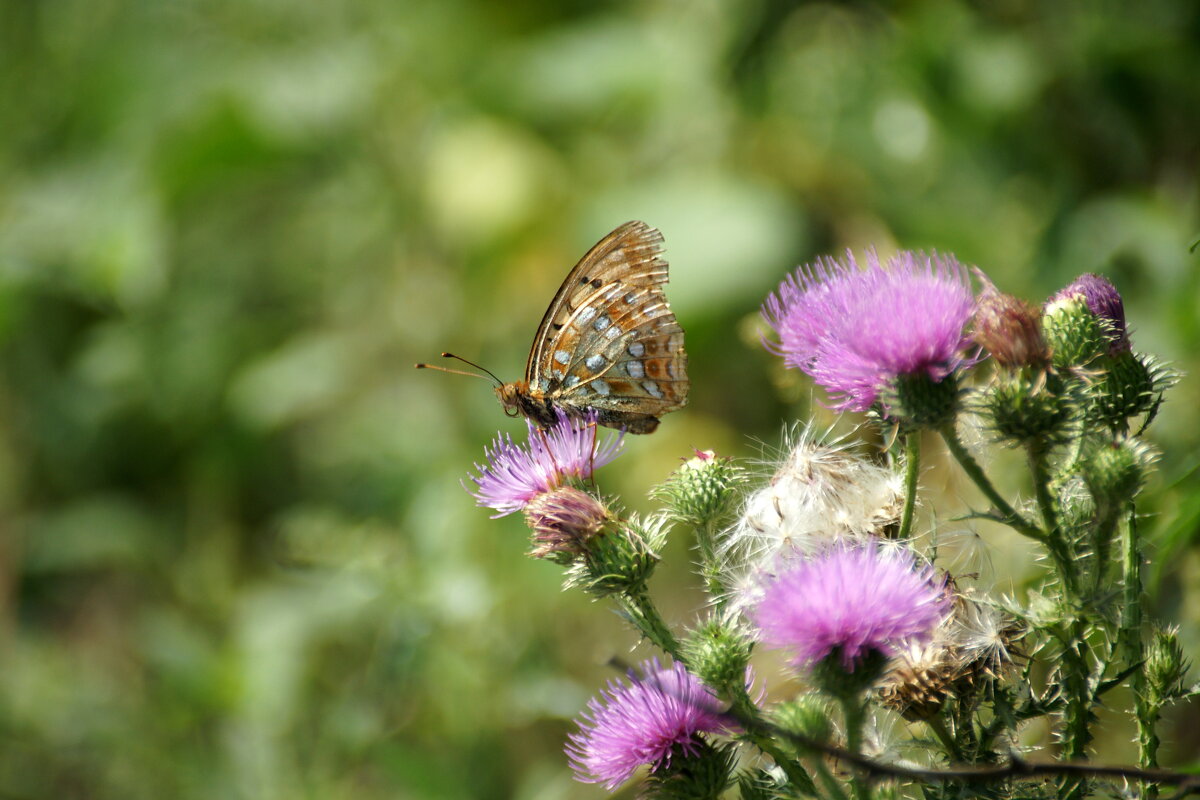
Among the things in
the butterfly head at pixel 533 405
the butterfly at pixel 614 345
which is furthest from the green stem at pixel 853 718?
the butterfly head at pixel 533 405

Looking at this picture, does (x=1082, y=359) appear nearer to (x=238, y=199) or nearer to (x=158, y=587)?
(x=158, y=587)

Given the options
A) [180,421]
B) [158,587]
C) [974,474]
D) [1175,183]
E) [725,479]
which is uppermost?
[180,421]

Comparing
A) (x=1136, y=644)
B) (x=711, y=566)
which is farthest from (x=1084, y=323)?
(x=711, y=566)

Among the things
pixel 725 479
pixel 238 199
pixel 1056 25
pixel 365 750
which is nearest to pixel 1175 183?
pixel 1056 25

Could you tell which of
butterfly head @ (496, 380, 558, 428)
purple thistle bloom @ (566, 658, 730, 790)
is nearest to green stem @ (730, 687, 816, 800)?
purple thistle bloom @ (566, 658, 730, 790)

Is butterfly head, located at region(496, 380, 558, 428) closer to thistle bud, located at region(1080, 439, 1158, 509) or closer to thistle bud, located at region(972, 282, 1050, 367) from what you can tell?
thistle bud, located at region(972, 282, 1050, 367)

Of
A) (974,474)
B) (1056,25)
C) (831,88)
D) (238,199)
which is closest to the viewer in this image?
(974,474)

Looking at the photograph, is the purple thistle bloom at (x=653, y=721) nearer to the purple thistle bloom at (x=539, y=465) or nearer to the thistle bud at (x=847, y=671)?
the thistle bud at (x=847, y=671)
